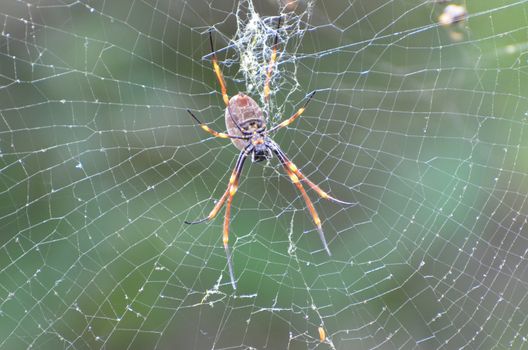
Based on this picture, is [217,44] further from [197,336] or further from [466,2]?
[197,336]

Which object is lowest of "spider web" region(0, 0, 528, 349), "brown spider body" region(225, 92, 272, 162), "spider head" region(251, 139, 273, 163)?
"spider web" region(0, 0, 528, 349)

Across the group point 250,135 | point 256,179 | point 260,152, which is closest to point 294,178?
point 260,152

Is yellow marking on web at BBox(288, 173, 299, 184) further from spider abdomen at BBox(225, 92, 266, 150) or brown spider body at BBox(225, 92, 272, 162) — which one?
spider abdomen at BBox(225, 92, 266, 150)

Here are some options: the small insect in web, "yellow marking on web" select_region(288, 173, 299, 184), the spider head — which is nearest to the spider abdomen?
the small insect in web

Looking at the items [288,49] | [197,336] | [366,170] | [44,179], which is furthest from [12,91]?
[366,170]

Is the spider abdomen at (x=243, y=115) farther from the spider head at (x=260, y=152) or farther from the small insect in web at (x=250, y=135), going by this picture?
the spider head at (x=260, y=152)

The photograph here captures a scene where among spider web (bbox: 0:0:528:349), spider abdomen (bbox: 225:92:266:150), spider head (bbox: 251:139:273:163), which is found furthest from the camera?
spider web (bbox: 0:0:528:349)
